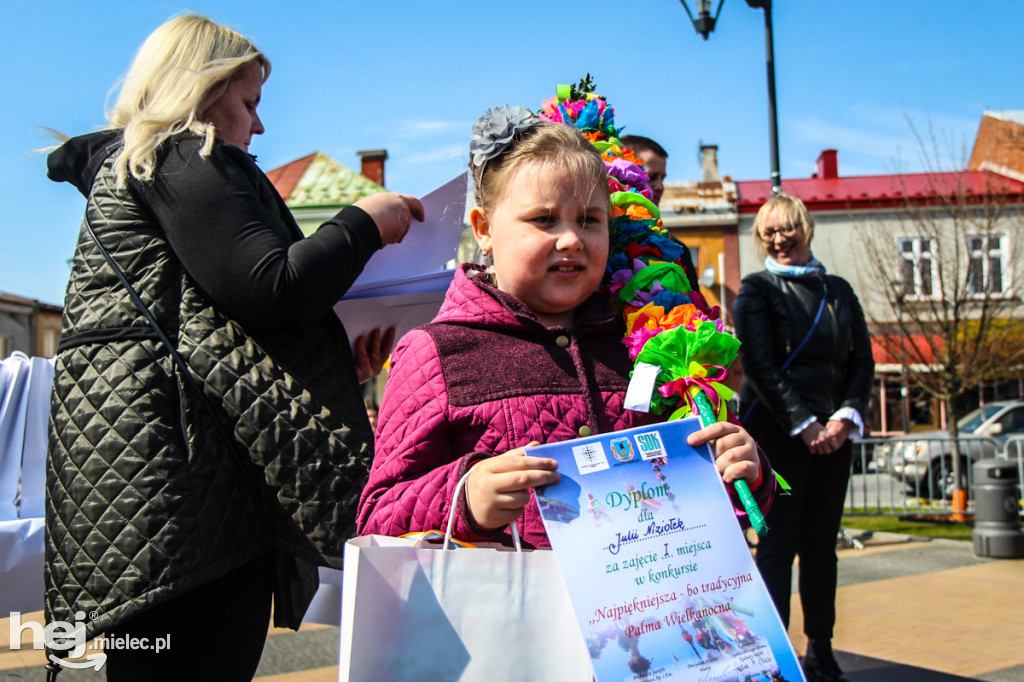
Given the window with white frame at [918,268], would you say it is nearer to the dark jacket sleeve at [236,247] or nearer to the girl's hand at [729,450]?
the girl's hand at [729,450]

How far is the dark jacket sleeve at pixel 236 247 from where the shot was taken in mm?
1712

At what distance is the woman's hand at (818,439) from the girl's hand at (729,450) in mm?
2401

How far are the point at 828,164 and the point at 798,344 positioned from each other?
28.7m

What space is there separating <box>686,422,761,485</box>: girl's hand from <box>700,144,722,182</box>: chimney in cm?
2876

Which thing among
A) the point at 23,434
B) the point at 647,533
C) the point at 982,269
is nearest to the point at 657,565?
the point at 647,533

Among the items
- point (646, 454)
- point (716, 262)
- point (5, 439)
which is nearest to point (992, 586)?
point (646, 454)

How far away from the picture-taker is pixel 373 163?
29.4 meters

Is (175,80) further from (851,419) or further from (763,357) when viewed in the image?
(851,419)

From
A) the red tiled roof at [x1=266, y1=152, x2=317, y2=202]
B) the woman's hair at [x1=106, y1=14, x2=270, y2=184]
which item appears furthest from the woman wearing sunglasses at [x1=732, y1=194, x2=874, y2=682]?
the red tiled roof at [x1=266, y1=152, x2=317, y2=202]

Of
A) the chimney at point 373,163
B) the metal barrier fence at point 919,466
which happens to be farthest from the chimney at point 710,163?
the metal barrier fence at point 919,466

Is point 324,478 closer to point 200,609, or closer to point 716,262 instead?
point 200,609

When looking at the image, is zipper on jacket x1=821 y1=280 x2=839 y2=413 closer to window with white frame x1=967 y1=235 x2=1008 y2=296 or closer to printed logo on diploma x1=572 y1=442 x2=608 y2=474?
printed logo on diploma x1=572 y1=442 x2=608 y2=474

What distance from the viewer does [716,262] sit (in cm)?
2692

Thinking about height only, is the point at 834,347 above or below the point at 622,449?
above
